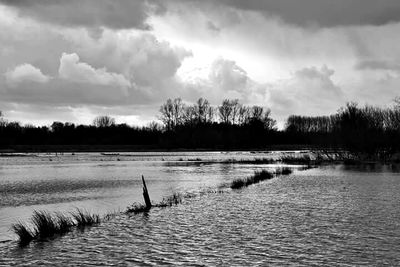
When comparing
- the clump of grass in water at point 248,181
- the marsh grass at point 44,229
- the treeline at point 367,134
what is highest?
the treeline at point 367,134

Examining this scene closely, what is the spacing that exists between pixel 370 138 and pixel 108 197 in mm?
56161

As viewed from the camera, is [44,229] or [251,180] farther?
[251,180]

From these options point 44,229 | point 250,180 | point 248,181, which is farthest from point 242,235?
point 250,180

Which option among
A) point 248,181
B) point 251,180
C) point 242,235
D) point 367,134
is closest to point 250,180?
point 251,180

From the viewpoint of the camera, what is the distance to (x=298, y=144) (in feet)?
629

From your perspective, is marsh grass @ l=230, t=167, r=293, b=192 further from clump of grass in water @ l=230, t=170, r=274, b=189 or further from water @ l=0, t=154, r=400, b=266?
water @ l=0, t=154, r=400, b=266

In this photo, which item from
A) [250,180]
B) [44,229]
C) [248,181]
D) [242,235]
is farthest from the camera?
[250,180]

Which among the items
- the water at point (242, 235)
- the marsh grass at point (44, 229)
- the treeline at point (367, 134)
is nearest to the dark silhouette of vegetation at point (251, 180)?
the water at point (242, 235)

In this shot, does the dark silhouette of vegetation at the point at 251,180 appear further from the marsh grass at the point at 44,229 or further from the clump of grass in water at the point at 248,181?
the marsh grass at the point at 44,229

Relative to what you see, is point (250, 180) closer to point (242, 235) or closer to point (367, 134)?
point (242, 235)

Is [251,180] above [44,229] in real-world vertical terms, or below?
above

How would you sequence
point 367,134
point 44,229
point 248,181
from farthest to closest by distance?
point 367,134
point 248,181
point 44,229

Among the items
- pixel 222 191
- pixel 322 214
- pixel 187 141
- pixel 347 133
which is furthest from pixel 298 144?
pixel 322 214

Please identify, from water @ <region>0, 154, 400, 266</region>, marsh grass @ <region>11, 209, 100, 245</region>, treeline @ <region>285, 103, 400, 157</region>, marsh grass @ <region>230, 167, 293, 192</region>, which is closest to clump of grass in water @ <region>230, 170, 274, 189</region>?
marsh grass @ <region>230, 167, 293, 192</region>
